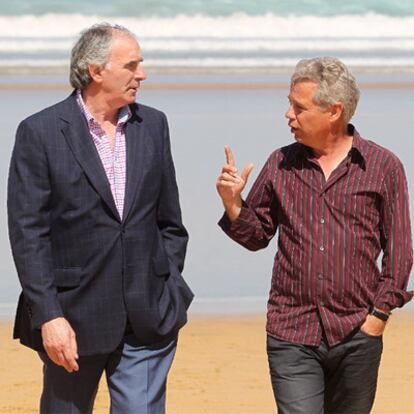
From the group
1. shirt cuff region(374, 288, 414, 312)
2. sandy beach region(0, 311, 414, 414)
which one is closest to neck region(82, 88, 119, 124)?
shirt cuff region(374, 288, 414, 312)

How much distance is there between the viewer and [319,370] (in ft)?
16.2

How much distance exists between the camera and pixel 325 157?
497 centimetres

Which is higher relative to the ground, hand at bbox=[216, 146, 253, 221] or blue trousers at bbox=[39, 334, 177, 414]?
hand at bbox=[216, 146, 253, 221]

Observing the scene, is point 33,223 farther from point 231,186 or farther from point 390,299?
point 390,299

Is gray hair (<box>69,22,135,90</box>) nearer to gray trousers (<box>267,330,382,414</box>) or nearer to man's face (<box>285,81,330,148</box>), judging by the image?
man's face (<box>285,81,330,148</box>)

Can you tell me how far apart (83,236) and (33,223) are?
17 centimetres

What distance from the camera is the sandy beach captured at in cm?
685

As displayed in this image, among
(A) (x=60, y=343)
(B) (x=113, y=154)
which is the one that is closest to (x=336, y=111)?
(B) (x=113, y=154)

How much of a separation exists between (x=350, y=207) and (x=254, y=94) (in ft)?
41.2

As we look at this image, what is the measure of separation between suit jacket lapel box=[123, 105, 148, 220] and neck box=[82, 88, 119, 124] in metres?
0.08

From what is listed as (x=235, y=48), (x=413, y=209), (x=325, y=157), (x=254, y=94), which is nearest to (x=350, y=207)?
(x=325, y=157)

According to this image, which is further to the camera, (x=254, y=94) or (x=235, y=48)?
(x=235, y=48)

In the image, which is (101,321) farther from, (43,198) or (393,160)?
(393,160)

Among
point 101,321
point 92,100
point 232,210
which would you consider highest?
point 92,100
